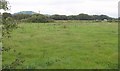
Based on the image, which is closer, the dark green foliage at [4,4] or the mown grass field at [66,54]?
the dark green foliage at [4,4]

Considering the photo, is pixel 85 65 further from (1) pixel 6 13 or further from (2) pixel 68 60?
(1) pixel 6 13

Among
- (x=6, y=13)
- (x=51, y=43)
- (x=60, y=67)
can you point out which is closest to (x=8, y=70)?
(x=6, y=13)

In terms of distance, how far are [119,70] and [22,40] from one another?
15333 mm

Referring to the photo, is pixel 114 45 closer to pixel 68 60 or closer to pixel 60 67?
pixel 68 60

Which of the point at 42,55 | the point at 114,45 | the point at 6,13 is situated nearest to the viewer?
the point at 6,13

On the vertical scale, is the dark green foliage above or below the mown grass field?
above

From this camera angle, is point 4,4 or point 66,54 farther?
point 66,54

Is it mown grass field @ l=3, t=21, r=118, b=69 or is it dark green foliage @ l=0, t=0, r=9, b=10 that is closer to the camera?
dark green foliage @ l=0, t=0, r=9, b=10

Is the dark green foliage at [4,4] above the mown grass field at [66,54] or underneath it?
above

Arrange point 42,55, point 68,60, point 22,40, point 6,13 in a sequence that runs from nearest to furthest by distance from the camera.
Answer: point 6,13 < point 68,60 < point 42,55 < point 22,40

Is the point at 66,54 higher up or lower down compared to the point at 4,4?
lower down

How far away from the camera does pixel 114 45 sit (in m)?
32.1

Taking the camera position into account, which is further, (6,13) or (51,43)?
(51,43)

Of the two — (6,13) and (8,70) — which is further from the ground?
(6,13)
